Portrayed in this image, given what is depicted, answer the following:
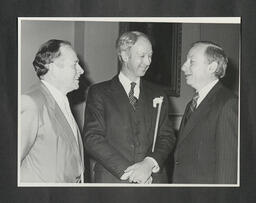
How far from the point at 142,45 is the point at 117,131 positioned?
8.0 inches

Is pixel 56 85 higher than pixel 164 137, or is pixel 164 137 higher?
pixel 56 85

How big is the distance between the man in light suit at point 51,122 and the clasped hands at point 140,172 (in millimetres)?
106

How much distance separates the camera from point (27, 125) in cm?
123

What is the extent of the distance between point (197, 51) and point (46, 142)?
0.40m

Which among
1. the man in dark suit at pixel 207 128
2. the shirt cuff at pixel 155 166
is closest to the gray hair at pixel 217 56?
the man in dark suit at pixel 207 128

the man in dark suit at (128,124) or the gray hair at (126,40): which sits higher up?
the gray hair at (126,40)

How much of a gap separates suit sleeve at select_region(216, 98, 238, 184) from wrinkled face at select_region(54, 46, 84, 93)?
34cm

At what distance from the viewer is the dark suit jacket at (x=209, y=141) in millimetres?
1242

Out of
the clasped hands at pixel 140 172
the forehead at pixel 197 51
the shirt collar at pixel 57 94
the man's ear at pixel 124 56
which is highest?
the forehead at pixel 197 51

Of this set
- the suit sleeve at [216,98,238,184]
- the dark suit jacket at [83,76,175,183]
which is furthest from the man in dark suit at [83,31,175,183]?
the suit sleeve at [216,98,238,184]

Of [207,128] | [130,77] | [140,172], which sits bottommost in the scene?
[140,172]

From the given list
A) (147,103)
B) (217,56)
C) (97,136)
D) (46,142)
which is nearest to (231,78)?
(217,56)

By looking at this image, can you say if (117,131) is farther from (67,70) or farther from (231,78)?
(231,78)

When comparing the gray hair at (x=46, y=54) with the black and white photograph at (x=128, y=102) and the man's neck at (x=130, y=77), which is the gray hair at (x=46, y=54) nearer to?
the black and white photograph at (x=128, y=102)
